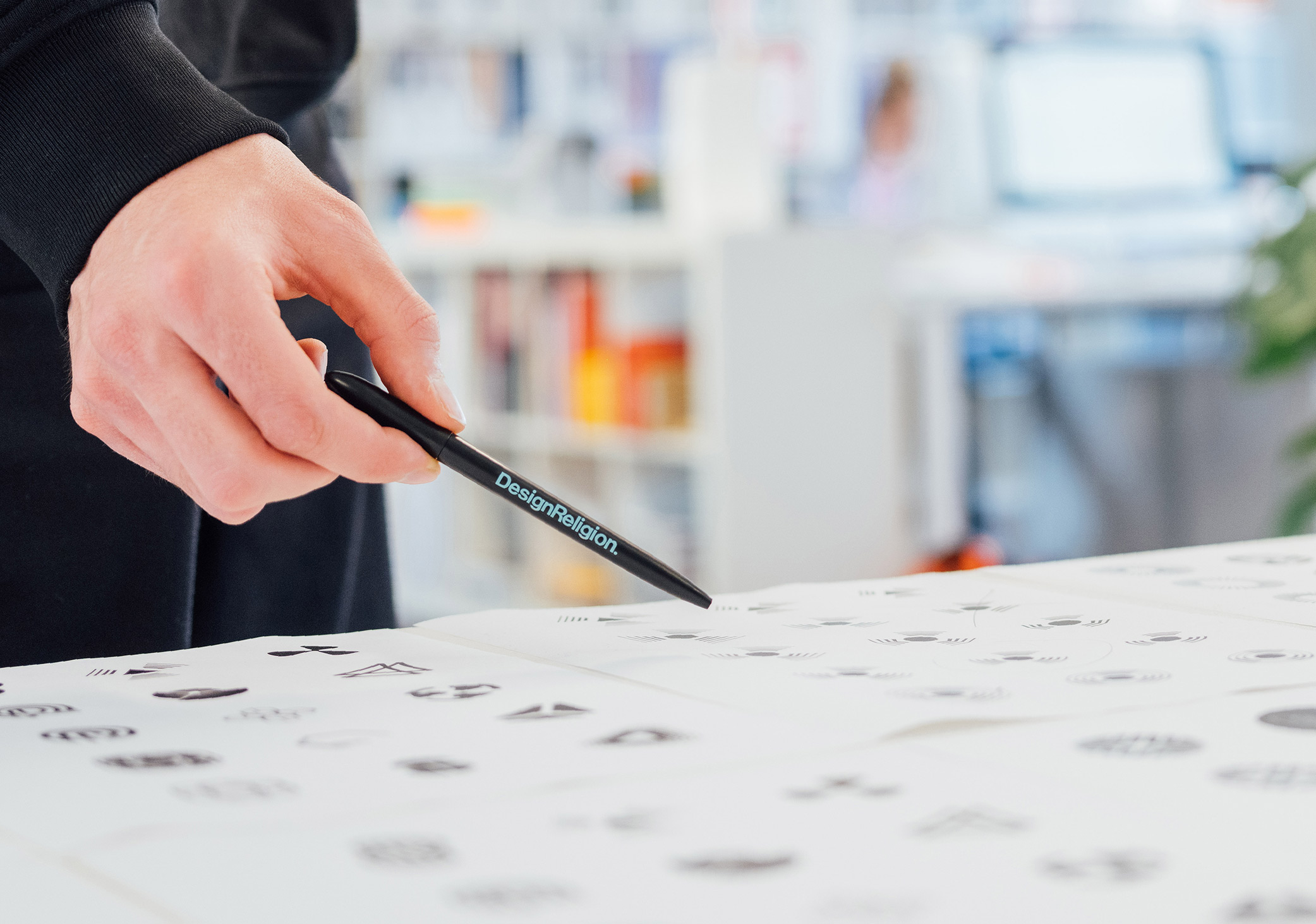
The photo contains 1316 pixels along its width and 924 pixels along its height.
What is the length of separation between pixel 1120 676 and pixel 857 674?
76 millimetres

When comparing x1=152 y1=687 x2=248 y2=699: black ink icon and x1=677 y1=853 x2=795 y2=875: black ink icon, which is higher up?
x1=152 y1=687 x2=248 y2=699: black ink icon

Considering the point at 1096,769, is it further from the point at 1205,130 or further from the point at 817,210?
the point at 817,210

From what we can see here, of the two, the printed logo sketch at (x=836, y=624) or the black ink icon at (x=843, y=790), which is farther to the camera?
the printed logo sketch at (x=836, y=624)

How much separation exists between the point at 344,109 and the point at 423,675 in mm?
4103

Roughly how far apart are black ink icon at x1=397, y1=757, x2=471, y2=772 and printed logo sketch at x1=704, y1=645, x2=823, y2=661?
148 millimetres

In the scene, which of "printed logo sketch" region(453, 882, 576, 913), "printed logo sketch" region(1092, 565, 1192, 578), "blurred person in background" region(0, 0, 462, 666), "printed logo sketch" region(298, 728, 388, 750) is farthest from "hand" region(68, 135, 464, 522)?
"printed logo sketch" region(1092, 565, 1192, 578)

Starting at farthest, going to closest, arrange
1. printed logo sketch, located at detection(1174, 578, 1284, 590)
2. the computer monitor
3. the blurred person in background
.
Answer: the computer monitor
printed logo sketch, located at detection(1174, 578, 1284, 590)
the blurred person in background

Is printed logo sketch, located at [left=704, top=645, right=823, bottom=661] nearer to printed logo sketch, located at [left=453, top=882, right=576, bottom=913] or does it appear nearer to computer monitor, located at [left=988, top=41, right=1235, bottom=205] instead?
printed logo sketch, located at [left=453, top=882, right=576, bottom=913]

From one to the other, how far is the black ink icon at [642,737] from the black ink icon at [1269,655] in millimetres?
188

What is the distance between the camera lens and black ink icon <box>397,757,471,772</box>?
1.15ft

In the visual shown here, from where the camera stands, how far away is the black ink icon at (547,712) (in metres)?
0.40

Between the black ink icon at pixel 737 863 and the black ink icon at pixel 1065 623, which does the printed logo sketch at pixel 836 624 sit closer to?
the black ink icon at pixel 1065 623

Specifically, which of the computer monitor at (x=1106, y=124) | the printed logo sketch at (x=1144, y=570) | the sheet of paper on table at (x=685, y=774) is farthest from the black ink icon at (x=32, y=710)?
the computer monitor at (x=1106, y=124)

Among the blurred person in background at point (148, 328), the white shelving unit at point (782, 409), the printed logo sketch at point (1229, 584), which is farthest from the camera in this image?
the white shelving unit at point (782, 409)
